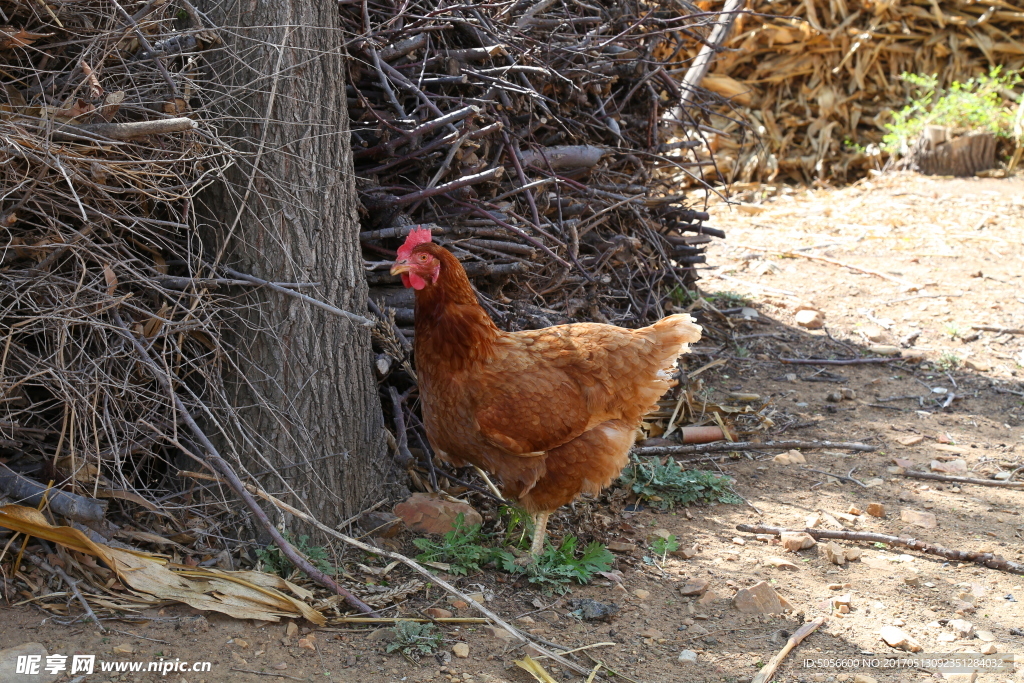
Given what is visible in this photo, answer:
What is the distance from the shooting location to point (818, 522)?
367 cm

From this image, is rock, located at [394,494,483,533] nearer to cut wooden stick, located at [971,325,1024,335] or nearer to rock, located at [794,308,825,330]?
rock, located at [794,308,825,330]

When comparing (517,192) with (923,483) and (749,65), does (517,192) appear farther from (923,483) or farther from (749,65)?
(749,65)

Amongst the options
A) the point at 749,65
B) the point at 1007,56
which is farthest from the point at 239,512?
the point at 1007,56

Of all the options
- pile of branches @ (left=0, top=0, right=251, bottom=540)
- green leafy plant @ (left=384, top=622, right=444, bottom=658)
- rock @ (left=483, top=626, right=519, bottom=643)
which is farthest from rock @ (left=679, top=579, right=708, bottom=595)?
pile of branches @ (left=0, top=0, right=251, bottom=540)

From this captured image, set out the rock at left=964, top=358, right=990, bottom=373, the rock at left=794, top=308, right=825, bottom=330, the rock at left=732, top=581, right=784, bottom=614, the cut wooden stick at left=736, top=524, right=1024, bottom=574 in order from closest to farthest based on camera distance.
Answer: the rock at left=732, top=581, right=784, bottom=614, the cut wooden stick at left=736, top=524, right=1024, bottom=574, the rock at left=964, top=358, right=990, bottom=373, the rock at left=794, top=308, right=825, bottom=330

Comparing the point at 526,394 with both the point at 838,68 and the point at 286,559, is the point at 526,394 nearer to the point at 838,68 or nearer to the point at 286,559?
the point at 286,559

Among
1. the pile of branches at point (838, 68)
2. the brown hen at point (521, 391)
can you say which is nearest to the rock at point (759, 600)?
the brown hen at point (521, 391)

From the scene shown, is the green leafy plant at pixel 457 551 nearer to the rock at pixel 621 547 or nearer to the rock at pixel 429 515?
the rock at pixel 429 515

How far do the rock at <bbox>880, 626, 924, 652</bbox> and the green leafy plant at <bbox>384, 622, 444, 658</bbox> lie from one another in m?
1.68

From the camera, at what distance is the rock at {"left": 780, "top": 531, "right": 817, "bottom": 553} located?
3461 millimetres

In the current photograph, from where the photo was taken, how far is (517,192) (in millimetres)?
4121

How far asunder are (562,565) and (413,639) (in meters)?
0.80

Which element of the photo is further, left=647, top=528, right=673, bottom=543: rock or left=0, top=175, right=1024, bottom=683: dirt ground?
left=647, top=528, right=673, bottom=543: rock

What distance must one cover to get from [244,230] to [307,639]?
1.66 metres
